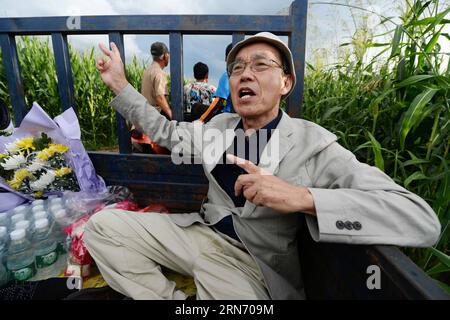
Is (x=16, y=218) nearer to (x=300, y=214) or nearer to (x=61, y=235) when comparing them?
(x=61, y=235)

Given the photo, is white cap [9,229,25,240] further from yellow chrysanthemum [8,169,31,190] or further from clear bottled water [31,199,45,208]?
yellow chrysanthemum [8,169,31,190]

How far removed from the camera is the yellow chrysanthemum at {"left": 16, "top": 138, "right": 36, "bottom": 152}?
1913mm

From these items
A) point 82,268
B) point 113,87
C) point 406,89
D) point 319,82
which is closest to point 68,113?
point 113,87

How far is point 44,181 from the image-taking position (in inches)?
73.4

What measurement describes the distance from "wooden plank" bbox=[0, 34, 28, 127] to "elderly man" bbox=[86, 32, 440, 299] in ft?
2.99

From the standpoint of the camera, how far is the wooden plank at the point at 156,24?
1.62 meters

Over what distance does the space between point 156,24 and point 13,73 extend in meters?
1.24

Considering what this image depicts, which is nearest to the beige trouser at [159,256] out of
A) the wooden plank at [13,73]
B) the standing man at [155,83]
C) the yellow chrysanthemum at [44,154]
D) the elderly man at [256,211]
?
the elderly man at [256,211]

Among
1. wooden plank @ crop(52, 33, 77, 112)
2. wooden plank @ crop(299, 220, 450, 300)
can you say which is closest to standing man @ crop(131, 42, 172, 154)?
wooden plank @ crop(52, 33, 77, 112)

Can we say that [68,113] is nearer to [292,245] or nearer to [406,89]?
[292,245]

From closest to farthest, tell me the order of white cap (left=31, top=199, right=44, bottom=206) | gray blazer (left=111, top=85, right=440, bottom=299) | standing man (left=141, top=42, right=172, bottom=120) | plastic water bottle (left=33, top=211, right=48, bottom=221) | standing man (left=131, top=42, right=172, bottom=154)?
gray blazer (left=111, top=85, right=440, bottom=299), plastic water bottle (left=33, top=211, right=48, bottom=221), white cap (left=31, top=199, right=44, bottom=206), standing man (left=131, top=42, right=172, bottom=154), standing man (left=141, top=42, right=172, bottom=120)

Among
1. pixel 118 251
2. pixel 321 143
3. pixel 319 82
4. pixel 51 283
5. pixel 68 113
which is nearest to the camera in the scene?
pixel 321 143

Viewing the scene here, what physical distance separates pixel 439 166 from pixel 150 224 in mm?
1575
